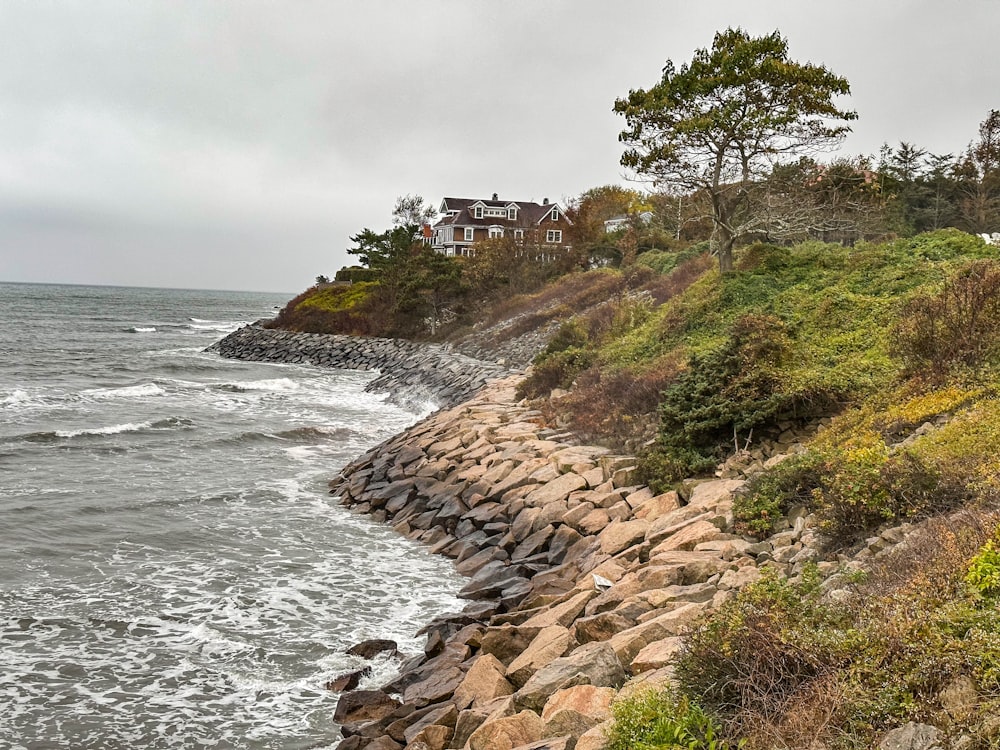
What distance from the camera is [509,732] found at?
6258 mm

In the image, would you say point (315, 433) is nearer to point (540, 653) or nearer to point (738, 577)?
point (540, 653)

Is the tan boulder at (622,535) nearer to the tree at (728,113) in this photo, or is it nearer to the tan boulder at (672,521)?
the tan boulder at (672,521)

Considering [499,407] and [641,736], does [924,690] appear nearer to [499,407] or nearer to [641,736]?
[641,736]

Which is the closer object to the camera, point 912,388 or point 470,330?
point 912,388

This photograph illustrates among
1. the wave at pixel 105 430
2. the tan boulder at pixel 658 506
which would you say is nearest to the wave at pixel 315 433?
the wave at pixel 105 430

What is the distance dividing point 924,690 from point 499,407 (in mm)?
16677

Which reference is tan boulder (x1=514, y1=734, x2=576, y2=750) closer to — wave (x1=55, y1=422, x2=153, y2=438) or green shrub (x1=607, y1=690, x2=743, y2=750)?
green shrub (x1=607, y1=690, x2=743, y2=750)

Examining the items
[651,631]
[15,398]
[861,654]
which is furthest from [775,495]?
[15,398]

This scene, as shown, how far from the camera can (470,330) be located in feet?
144

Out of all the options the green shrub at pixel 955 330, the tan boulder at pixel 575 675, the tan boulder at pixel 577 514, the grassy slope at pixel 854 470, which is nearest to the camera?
the grassy slope at pixel 854 470

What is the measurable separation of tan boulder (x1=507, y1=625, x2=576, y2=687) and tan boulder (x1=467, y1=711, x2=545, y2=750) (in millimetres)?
1224

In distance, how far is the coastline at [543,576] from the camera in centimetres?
667

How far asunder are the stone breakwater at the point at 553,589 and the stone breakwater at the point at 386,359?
40.0 ft

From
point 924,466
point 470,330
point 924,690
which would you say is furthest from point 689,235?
point 924,690
